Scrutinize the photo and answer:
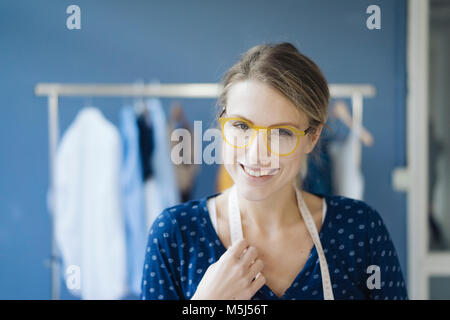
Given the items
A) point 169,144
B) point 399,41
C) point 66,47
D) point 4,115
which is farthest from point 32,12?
point 399,41

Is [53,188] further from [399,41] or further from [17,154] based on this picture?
[399,41]

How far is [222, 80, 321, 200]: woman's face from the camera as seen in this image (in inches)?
18.2

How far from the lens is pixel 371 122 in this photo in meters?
1.17

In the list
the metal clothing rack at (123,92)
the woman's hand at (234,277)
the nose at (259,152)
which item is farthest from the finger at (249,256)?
the metal clothing rack at (123,92)

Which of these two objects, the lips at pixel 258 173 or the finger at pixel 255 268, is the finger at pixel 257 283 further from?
the lips at pixel 258 173

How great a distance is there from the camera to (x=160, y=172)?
1.16 meters

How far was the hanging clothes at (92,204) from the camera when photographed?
106cm

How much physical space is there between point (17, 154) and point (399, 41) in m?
0.93

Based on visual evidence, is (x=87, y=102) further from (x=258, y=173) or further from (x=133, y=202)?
(x=258, y=173)

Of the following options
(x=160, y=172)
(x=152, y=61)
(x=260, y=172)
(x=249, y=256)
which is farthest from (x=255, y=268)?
(x=152, y=61)

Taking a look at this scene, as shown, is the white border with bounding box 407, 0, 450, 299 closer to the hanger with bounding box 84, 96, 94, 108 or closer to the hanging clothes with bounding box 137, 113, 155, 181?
the hanging clothes with bounding box 137, 113, 155, 181

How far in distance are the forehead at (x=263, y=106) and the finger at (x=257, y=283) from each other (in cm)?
18

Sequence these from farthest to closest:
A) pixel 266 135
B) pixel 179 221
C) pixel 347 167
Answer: pixel 347 167 → pixel 179 221 → pixel 266 135

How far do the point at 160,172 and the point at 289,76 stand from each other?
0.74 meters
